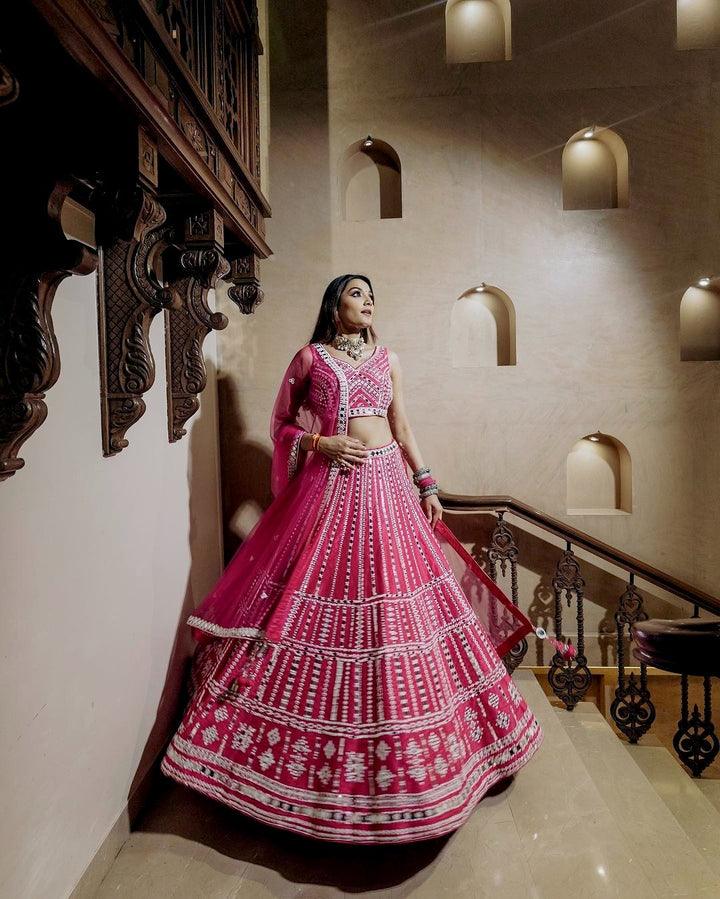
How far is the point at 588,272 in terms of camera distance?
8.99 ft

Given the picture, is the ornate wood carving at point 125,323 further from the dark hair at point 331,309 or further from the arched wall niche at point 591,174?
the arched wall niche at point 591,174

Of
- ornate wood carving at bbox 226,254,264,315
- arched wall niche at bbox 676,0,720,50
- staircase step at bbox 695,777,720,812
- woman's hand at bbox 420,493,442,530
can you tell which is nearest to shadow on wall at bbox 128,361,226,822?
ornate wood carving at bbox 226,254,264,315

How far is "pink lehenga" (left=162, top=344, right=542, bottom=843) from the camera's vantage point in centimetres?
154

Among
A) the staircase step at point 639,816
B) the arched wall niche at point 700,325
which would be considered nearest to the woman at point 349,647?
the staircase step at point 639,816

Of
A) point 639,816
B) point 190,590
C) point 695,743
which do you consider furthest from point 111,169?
point 695,743

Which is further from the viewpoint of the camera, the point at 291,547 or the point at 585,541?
the point at 585,541

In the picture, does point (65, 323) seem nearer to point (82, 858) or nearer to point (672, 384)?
point (82, 858)

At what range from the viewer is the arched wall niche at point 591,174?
2.90 meters

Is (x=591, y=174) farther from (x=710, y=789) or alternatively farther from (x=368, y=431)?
(x=710, y=789)

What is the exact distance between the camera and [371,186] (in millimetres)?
2922

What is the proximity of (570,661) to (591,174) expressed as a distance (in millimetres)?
2262

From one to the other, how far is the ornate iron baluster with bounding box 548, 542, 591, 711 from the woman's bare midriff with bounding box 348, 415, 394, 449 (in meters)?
1.11

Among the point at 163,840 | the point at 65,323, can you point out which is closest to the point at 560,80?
the point at 65,323

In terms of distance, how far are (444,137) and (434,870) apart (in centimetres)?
276
